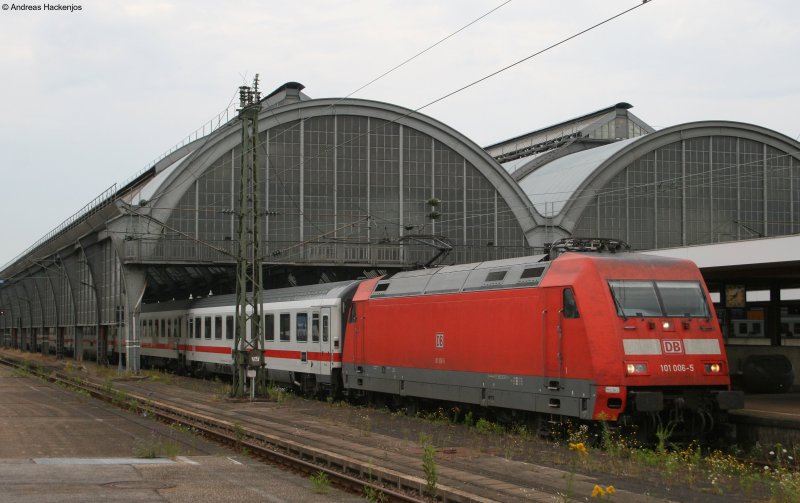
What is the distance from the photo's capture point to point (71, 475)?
14219mm

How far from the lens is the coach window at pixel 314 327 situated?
29.4 metres

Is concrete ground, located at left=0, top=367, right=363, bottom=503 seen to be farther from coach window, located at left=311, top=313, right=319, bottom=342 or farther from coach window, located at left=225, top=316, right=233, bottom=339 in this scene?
coach window, located at left=225, top=316, right=233, bottom=339

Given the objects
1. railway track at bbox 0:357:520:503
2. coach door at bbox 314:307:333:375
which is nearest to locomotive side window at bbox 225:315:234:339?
coach door at bbox 314:307:333:375

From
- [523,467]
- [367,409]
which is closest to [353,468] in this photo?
[523,467]

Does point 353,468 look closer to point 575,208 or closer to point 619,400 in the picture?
point 619,400

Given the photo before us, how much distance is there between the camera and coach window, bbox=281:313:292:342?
1264 inches

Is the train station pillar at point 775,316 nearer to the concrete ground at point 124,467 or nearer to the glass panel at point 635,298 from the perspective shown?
the glass panel at point 635,298

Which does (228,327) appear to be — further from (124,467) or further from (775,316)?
(124,467)

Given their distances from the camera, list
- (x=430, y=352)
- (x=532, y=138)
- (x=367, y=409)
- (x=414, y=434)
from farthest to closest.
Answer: (x=532, y=138) → (x=367, y=409) → (x=430, y=352) → (x=414, y=434)

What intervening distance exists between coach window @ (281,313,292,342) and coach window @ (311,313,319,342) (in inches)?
91.4

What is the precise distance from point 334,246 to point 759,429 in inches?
1325

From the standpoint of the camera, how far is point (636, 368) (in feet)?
55.0

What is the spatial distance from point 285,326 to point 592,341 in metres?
17.3

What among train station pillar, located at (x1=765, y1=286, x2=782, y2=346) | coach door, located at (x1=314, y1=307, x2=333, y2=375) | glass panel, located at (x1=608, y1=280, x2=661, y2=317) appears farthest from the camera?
coach door, located at (x1=314, y1=307, x2=333, y2=375)
